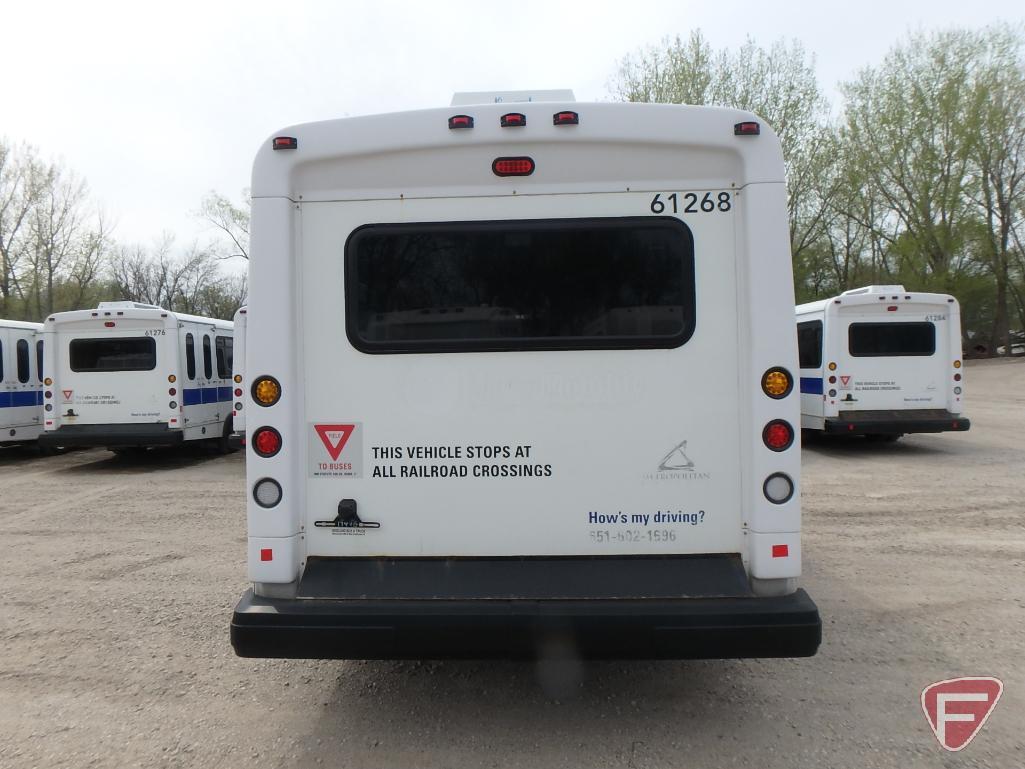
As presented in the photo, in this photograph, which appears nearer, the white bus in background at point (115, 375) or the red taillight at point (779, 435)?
the red taillight at point (779, 435)

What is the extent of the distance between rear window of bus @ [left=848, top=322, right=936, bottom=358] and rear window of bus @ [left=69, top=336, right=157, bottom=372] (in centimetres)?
1138

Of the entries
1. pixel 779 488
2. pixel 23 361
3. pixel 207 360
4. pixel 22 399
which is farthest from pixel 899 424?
pixel 23 361

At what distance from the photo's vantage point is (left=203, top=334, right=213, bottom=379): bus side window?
43.9 feet

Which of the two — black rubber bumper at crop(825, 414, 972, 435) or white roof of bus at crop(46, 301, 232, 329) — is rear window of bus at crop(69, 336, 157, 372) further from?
black rubber bumper at crop(825, 414, 972, 435)

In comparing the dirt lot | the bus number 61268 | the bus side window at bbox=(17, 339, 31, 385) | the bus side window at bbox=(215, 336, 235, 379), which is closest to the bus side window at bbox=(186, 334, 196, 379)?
the bus side window at bbox=(215, 336, 235, 379)

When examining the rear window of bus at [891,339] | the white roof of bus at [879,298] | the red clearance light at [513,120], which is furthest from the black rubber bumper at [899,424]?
the red clearance light at [513,120]

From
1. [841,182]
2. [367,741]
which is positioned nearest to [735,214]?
[367,741]

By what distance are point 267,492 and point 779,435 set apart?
88.6 inches

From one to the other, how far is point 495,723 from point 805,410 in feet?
35.5

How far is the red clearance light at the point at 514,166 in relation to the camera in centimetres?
333

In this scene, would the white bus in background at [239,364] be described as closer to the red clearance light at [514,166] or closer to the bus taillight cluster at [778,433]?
the red clearance light at [514,166]

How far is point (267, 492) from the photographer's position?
10.8 feet

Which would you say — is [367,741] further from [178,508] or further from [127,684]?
[178,508]

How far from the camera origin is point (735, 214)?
10.8 feet
